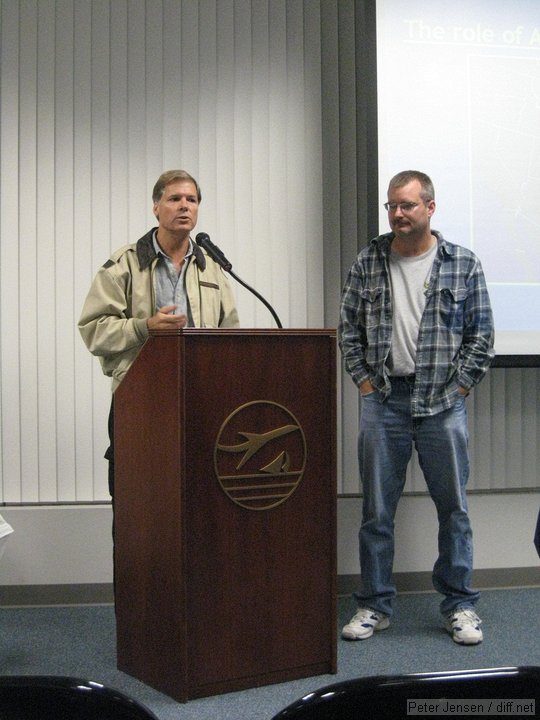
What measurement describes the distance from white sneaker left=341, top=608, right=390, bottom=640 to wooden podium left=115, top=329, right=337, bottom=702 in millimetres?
442

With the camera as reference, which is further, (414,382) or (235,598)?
(414,382)

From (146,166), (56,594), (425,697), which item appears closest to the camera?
(425,697)

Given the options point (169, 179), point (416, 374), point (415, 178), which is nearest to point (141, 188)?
point (169, 179)

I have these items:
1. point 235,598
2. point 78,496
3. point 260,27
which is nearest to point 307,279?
point 260,27

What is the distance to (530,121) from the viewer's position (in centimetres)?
355

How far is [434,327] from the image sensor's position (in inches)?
116

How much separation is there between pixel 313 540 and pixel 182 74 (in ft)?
7.14

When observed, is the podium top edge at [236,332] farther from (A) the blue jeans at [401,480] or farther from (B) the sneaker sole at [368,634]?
(B) the sneaker sole at [368,634]

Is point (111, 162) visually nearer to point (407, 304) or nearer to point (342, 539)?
point (407, 304)

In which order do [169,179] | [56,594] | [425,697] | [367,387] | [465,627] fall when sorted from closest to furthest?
[425,697] → [169,179] → [465,627] → [367,387] → [56,594]

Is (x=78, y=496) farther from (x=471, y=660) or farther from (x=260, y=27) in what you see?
(x=260, y=27)

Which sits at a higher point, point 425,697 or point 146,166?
point 146,166

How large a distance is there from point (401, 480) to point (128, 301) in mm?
1216

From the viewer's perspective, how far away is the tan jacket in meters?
2.64
